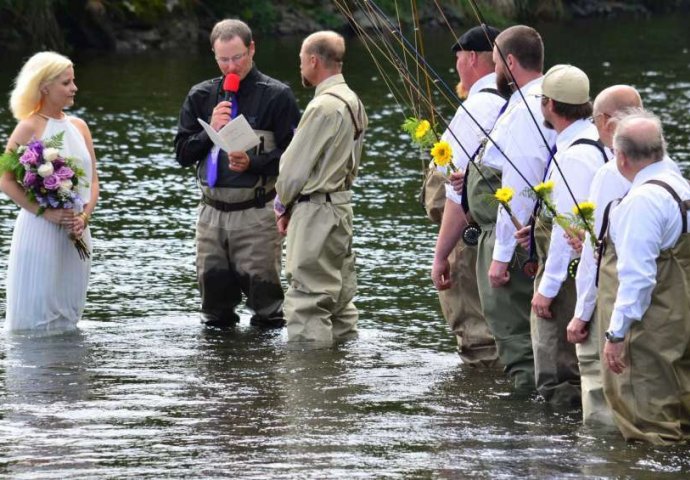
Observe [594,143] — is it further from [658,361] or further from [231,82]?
[231,82]

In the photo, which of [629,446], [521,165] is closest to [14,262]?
[521,165]

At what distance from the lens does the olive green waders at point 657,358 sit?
23.4ft

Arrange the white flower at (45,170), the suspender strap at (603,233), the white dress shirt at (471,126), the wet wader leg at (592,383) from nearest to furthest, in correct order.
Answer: the suspender strap at (603,233)
the wet wader leg at (592,383)
the white dress shirt at (471,126)
the white flower at (45,170)

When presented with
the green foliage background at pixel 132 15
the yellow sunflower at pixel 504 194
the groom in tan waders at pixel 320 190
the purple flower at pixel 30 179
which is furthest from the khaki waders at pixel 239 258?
the green foliage background at pixel 132 15

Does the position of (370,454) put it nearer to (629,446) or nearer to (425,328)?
(629,446)

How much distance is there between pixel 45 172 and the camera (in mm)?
10180

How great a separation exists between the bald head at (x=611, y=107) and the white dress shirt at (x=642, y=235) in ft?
1.64

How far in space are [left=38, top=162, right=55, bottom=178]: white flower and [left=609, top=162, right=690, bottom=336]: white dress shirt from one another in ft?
14.5

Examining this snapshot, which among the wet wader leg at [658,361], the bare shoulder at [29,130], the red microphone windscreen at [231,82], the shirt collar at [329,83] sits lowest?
the wet wader leg at [658,361]

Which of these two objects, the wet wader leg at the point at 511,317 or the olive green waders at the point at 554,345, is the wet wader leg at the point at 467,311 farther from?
the olive green waders at the point at 554,345

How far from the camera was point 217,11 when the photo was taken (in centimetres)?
4997

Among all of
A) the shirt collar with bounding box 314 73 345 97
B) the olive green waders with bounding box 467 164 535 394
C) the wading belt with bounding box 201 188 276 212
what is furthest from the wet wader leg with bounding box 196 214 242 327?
the olive green waders with bounding box 467 164 535 394

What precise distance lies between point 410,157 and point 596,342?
14506 millimetres

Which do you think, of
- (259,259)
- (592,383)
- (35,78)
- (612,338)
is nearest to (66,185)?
(35,78)
